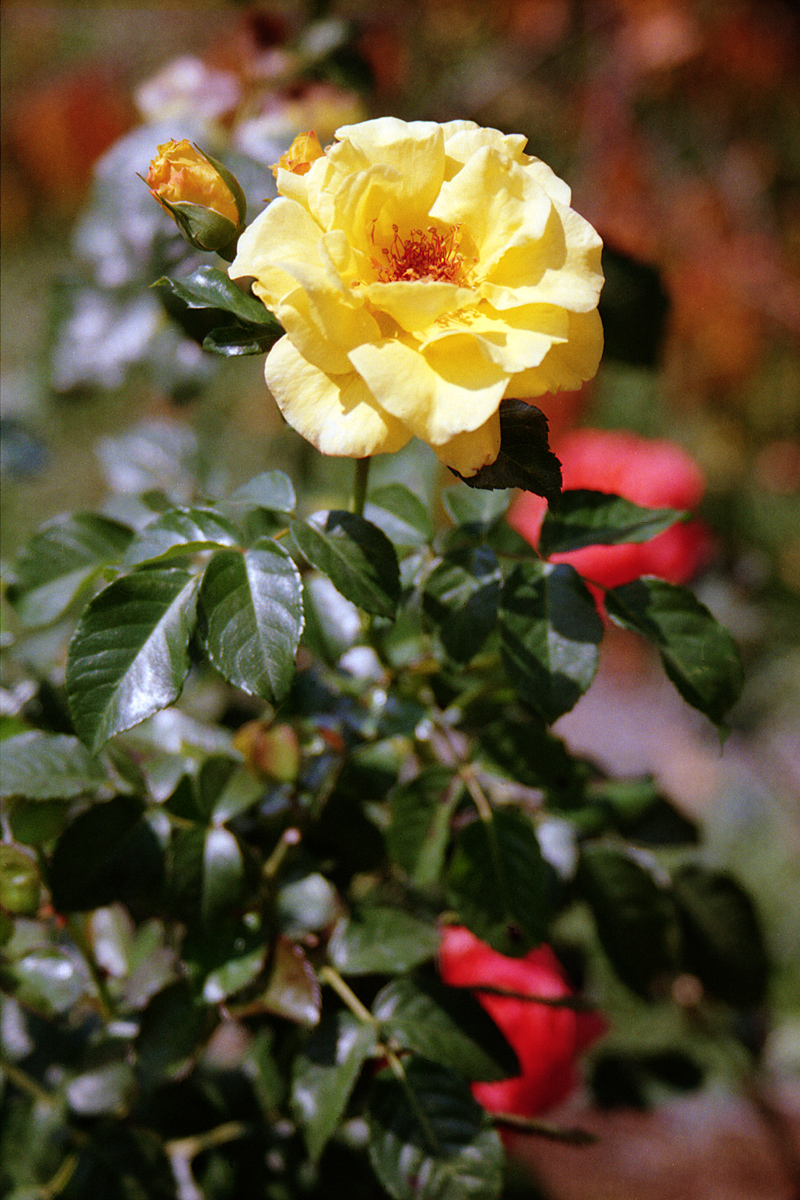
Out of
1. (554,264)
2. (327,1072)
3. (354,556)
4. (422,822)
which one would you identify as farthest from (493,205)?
(327,1072)

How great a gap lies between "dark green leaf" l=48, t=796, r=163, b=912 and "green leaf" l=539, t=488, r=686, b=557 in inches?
9.5

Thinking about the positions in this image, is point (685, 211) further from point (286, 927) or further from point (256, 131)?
point (286, 927)

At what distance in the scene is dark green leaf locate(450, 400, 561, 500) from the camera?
0.97 feet

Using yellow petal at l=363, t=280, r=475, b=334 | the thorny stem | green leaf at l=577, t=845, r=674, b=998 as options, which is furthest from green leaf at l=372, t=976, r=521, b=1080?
yellow petal at l=363, t=280, r=475, b=334

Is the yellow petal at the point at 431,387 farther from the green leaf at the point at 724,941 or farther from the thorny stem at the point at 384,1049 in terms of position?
the green leaf at the point at 724,941

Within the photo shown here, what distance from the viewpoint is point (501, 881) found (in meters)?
0.42

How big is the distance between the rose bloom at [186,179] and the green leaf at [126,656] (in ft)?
0.47

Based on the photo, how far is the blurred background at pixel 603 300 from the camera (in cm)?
71

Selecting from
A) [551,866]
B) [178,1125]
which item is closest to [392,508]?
[551,866]

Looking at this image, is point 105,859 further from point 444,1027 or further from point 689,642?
point 689,642

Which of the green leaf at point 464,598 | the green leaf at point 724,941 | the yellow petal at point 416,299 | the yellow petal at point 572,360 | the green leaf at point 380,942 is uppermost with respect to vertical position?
the yellow petal at point 416,299

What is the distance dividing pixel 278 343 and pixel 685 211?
2276 millimetres

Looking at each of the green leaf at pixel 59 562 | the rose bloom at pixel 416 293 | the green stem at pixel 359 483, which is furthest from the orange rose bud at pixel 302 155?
the green leaf at pixel 59 562

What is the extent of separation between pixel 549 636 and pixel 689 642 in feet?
0.21
